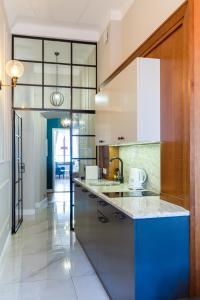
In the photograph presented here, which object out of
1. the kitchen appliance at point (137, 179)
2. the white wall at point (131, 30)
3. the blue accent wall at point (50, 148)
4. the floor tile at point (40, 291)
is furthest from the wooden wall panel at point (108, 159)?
the blue accent wall at point (50, 148)

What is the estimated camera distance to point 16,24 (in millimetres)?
4301

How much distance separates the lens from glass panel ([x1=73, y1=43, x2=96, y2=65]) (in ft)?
15.6

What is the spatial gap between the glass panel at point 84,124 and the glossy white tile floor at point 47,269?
5.82ft

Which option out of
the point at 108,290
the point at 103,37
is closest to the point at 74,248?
the point at 108,290

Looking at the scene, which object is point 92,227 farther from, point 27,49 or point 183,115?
point 27,49

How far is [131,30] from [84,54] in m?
1.53

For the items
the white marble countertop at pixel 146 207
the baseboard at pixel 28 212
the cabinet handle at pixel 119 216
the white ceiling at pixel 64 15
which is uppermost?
the white ceiling at pixel 64 15

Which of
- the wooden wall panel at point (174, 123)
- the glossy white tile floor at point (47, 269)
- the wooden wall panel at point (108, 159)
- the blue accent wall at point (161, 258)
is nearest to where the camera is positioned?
the blue accent wall at point (161, 258)

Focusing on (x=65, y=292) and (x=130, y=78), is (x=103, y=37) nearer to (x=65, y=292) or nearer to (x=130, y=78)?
(x=130, y=78)

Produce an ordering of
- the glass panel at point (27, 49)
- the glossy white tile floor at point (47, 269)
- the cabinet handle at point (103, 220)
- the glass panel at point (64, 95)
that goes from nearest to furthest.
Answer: the cabinet handle at point (103, 220)
the glossy white tile floor at point (47, 269)
the glass panel at point (27, 49)
the glass panel at point (64, 95)

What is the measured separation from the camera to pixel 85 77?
190 inches

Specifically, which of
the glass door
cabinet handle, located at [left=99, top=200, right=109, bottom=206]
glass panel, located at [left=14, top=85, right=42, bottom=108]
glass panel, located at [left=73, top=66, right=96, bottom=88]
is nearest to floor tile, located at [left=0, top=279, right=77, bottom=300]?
cabinet handle, located at [left=99, top=200, right=109, bottom=206]

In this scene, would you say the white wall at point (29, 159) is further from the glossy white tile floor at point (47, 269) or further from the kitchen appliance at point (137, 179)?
the kitchen appliance at point (137, 179)

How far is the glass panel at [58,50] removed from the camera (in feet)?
15.1
